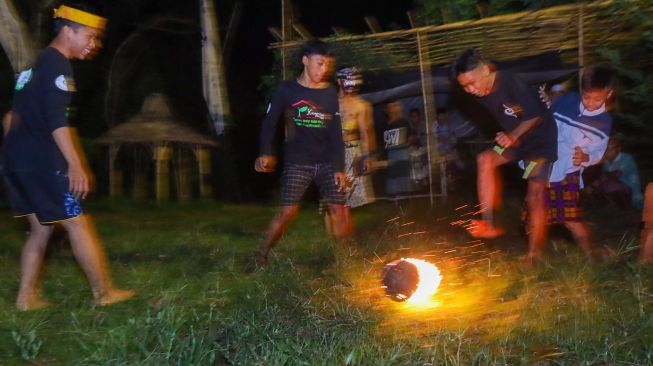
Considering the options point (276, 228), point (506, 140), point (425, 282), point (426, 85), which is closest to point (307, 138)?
point (276, 228)

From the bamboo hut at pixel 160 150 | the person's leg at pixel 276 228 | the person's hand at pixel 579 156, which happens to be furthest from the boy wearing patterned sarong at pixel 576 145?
the bamboo hut at pixel 160 150

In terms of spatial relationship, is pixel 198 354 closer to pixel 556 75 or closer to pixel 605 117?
pixel 605 117

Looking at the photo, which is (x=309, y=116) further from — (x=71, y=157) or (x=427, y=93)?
(x=427, y=93)

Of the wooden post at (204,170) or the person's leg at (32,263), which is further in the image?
the wooden post at (204,170)

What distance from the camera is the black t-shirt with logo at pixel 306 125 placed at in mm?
6387

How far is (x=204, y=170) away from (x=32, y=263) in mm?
8501

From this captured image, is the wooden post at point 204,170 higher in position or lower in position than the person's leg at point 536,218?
higher

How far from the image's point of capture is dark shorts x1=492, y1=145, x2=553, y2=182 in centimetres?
632

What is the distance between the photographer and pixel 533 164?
6336 millimetres

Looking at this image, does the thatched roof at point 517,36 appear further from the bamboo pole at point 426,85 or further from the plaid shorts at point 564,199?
the plaid shorts at point 564,199

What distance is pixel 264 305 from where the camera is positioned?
199 inches

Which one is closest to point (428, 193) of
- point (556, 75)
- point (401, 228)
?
point (556, 75)

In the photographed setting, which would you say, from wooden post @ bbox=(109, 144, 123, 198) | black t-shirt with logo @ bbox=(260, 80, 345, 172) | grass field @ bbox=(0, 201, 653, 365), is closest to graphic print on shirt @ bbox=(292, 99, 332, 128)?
black t-shirt with logo @ bbox=(260, 80, 345, 172)

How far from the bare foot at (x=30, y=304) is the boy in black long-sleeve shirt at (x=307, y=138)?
5.76 feet
